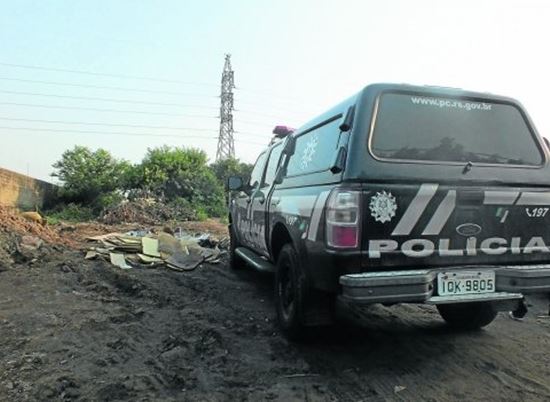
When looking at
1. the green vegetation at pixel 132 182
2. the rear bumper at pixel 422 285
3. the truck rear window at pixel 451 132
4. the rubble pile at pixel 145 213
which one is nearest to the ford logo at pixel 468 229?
the rear bumper at pixel 422 285

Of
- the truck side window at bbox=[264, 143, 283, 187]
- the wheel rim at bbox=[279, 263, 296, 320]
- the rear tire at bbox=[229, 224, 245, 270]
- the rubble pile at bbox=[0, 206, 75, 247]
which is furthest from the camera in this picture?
the rubble pile at bbox=[0, 206, 75, 247]

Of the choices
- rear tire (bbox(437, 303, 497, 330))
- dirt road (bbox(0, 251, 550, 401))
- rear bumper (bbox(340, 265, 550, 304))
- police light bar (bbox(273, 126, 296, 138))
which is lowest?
dirt road (bbox(0, 251, 550, 401))

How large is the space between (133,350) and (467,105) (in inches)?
139

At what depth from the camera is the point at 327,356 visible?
161 inches

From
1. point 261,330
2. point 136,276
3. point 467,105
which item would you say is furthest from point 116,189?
point 467,105

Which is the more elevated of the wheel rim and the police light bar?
the police light bar

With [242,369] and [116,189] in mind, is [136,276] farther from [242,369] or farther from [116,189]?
[116,189]

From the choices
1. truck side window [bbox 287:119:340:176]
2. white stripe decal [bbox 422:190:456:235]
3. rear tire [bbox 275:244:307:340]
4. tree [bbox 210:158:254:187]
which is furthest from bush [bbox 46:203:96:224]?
white stripe decal [bbox 422:190:456:235]

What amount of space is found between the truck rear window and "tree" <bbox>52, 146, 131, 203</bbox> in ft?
65.0

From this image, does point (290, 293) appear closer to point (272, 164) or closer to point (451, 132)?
point (451, 132)

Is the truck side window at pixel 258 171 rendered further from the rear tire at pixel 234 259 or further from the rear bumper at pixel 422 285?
the rear bumper at pixel 422 285

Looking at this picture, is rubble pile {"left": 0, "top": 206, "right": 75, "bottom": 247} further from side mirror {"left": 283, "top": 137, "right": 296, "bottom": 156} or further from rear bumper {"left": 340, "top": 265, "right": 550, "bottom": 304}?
rear bumper {"left": 340, "top": 265, "right": 550, "bottom": 304}

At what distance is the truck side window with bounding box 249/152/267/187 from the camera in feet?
22.1

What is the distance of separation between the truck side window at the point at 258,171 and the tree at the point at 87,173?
16094 mm
